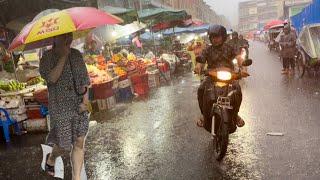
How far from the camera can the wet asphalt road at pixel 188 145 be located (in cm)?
576

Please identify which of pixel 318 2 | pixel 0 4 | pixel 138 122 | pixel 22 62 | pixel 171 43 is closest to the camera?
pixel 138 122

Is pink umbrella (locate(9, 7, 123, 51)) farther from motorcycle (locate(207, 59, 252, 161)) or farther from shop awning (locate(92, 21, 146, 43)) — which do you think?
shop awning (locate(92, 21, 146, 43))

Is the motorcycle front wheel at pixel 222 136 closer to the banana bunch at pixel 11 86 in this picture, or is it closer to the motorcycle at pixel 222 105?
the motorcycle at pixel 222 105

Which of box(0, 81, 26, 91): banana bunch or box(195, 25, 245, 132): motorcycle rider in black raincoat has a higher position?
box(195, 25, 245, 132): motorcycle rider in black raincoat

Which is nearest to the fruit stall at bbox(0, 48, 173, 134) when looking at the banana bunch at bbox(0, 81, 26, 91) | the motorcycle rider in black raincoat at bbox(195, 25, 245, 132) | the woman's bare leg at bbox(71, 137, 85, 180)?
the banana bunch at bbox(0, 81, 26, 91)

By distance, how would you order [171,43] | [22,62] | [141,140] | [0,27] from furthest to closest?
[171,43], [22,62], [0,27], [141,140]

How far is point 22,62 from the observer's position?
47.4 feet

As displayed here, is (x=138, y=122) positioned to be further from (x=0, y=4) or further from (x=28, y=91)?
(x=0, y=4)

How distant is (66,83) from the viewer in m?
5.01

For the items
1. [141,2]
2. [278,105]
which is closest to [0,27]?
[278,105]

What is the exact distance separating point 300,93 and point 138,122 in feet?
16.2

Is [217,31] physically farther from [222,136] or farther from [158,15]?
[158,15]

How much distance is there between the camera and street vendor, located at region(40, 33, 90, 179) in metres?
4.96

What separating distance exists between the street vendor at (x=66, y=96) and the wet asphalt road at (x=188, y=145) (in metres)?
1.02
